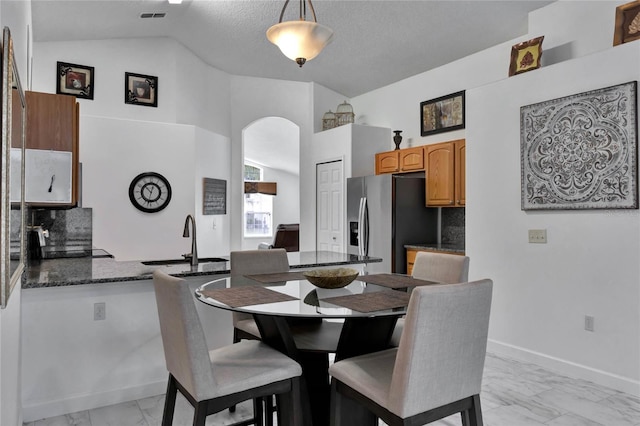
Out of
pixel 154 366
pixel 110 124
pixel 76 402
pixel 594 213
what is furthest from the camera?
pixel 110 124

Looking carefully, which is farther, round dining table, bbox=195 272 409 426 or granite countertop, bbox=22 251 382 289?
granite countertop, bbox=22 251 382 289

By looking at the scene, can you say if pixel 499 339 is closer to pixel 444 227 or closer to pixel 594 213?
pixel 594 213

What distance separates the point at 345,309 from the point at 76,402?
75.0 inches

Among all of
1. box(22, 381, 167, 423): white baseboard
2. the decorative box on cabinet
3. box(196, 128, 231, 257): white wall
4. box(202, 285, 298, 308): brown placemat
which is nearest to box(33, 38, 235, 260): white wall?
box(196, 128, 231, 257): white wall

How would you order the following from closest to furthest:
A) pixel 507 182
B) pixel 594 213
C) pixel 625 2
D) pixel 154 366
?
pixel 154 366 → pixel 594 213 → pixel 625 2 → pixel 507 182

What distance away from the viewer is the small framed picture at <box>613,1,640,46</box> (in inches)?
122

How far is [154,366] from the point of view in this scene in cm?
285

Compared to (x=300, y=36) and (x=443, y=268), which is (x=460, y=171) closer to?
(x=443, y=268)

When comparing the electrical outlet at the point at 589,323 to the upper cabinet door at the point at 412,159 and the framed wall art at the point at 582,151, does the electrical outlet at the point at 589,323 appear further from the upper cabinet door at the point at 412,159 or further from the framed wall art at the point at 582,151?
the upper cabinet door at the point at 412,159

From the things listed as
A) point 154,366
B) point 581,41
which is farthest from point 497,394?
point 581,41

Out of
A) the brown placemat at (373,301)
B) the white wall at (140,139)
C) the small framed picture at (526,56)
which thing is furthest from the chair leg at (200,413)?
the white wall at (140,139)

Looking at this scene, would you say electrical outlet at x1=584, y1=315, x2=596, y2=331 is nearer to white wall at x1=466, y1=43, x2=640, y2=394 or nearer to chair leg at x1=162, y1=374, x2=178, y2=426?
white wall at x1=466, y1=43, x2=640, y2=394

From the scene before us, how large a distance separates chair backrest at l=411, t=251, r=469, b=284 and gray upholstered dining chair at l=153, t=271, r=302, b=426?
114cm

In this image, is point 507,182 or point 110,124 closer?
point 507,182
